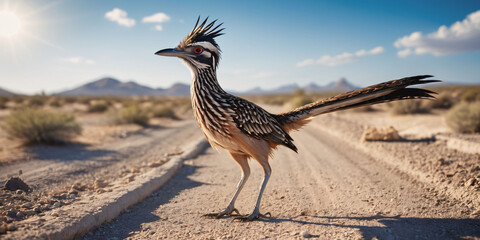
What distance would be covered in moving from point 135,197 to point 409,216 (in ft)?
14.8

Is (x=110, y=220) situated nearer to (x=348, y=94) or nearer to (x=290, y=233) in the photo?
(x=290, y=233)

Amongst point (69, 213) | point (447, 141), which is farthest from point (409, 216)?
point (447, 141)

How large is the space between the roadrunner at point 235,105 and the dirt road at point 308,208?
509 mm

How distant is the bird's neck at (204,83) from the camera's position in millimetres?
3859

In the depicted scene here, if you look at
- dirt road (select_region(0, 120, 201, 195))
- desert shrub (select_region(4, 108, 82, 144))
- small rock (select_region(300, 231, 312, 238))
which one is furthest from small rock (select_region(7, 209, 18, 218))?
desert shrub (select_region(4, 108, 82, 144))

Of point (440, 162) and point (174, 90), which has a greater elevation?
point (174, 90)

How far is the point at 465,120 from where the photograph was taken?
1152 centimetres

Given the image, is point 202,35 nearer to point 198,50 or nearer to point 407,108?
point 198,50

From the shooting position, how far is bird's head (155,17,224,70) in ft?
12.8

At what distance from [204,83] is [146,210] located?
96.4 inches

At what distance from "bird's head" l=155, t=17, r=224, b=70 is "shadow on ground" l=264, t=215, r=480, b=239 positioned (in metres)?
2.56

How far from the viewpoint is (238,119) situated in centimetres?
376

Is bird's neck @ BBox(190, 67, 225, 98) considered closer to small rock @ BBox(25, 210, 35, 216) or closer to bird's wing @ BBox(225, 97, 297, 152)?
bird's wing @ BBox(225, 97, 297, 152)

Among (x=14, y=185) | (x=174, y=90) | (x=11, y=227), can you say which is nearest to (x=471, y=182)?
(x=11, y=227)
